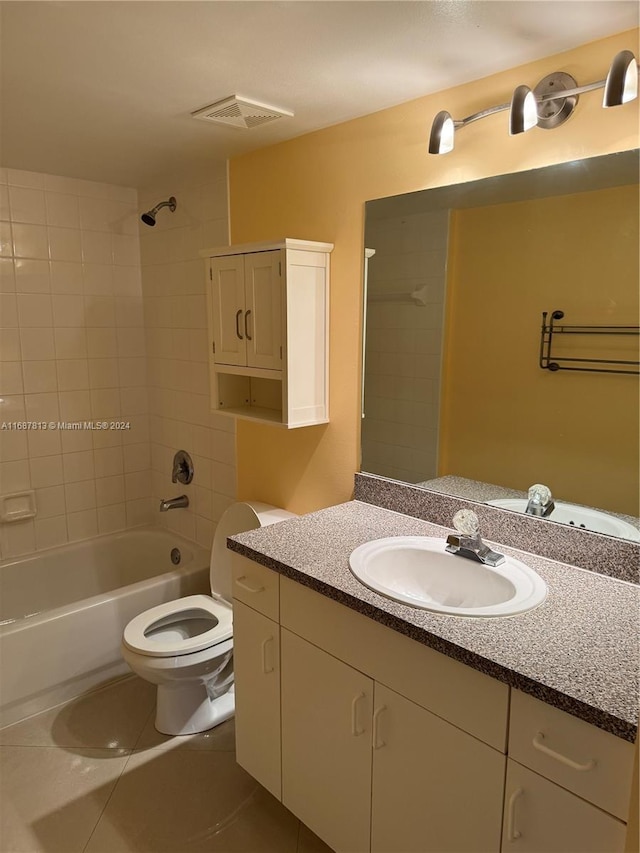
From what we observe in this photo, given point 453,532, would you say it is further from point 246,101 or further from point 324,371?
point 246,101

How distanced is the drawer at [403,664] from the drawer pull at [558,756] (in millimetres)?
68

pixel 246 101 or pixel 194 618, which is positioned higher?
pixel 246 101

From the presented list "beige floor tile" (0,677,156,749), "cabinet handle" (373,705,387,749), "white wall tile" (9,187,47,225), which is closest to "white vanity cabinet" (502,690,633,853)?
"cabinet handle" (373,705,387,749)

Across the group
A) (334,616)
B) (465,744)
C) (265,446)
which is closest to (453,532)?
(334,616)

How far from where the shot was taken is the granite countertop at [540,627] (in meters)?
1.02

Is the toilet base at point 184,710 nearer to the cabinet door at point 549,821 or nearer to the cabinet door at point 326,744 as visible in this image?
the cabinet door at point 326,744

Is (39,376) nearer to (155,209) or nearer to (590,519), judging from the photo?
(155,209)

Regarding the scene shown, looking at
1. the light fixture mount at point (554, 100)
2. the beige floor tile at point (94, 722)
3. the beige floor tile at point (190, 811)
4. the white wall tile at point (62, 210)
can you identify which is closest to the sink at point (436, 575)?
the beige floor tile at point (190, 811)

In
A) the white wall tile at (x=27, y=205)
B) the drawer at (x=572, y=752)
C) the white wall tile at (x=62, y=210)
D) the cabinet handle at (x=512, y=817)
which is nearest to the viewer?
the drawer at (x=572, y=752)

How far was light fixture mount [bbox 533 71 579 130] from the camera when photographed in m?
1.44

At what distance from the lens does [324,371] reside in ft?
7.06

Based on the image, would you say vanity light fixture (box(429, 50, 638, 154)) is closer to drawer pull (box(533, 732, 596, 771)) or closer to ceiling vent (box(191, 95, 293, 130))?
ceiling vent (box(191, 95, 293, 130))

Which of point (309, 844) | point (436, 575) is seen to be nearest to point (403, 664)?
point (436, 575)

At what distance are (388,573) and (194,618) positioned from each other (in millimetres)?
1101
